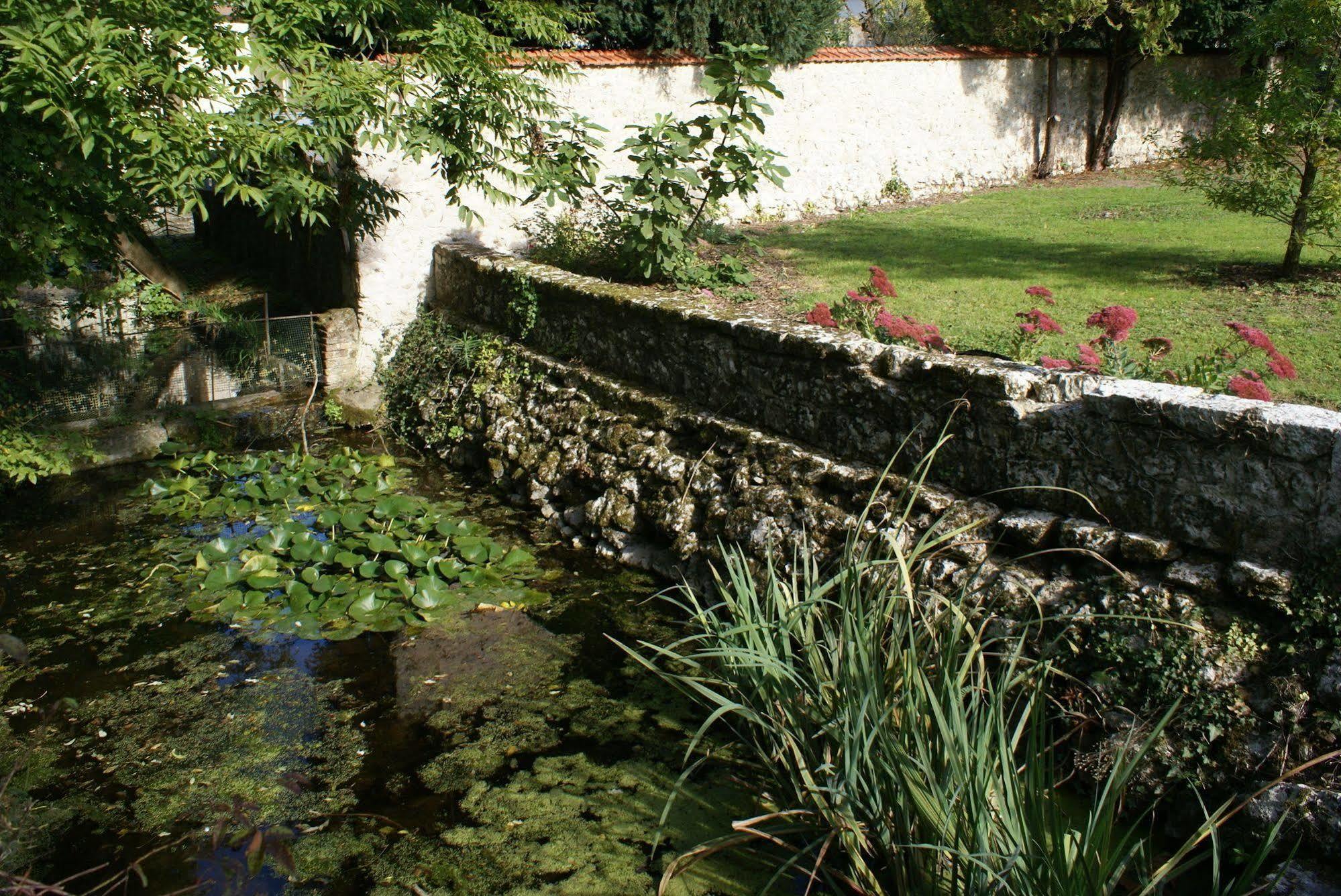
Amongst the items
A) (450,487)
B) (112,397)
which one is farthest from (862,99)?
(112,397)

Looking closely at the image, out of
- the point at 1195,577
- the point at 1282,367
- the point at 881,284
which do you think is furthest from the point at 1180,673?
the point at 881,284

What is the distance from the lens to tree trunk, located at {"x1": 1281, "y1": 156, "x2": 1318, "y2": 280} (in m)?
8.11

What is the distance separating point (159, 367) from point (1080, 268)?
26.6 feet

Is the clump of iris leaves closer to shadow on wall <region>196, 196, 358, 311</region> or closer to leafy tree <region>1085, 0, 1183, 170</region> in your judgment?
shadow on wall <region>196, 196, 358, 311</region>

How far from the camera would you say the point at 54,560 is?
6547mm

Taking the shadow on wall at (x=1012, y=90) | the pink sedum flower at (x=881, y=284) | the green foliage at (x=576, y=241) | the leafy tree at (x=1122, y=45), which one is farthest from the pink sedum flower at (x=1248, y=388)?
the leafy tree at (x=1122, y=45)

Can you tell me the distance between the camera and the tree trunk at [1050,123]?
15398 mm

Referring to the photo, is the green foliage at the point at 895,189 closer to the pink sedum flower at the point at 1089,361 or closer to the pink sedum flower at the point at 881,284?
the pink sedum flower at the point at 881,284

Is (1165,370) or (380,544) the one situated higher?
(1165,370)

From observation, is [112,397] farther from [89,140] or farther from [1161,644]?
[1161,644]

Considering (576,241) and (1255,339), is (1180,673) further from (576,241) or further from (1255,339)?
(576,241)

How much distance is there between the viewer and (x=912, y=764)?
123 inches

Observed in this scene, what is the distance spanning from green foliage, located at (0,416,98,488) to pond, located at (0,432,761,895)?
1.79 feet

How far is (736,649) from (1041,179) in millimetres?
14103
